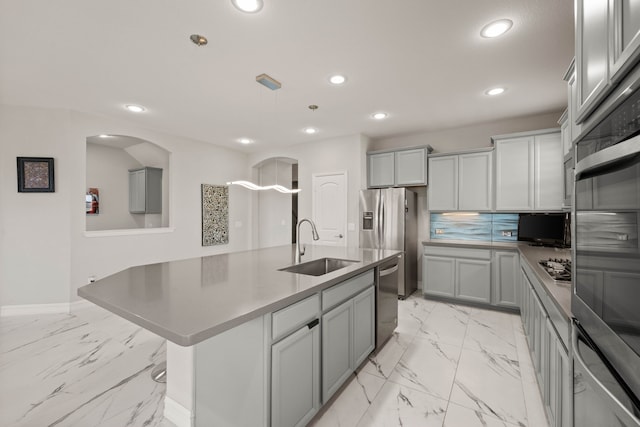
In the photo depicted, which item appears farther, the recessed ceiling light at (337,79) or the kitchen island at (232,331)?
the recessed ceiling light at (337,79)

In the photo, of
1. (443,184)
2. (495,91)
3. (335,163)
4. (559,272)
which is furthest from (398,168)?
(559,272)

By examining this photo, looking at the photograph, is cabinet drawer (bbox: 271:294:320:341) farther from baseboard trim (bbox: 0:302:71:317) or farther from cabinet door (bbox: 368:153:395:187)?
baseboard trim (bbox: 0:302:71:317)

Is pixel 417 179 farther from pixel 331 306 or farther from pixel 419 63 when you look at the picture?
pixel 331 306

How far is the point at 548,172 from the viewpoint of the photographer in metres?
3.40

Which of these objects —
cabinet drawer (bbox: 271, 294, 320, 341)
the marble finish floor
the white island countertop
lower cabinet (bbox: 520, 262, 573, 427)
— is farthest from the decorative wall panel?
lower cabinet (bbox: 520, 262, 573, 427)

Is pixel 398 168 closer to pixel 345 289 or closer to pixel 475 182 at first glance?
pixel 475 182

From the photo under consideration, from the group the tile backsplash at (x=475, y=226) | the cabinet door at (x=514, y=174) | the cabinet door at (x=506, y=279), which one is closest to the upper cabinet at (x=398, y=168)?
the tile backsplash at (x=475, y=226)

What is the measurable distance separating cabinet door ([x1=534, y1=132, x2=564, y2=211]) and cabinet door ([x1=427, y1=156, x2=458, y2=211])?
3.03 feet

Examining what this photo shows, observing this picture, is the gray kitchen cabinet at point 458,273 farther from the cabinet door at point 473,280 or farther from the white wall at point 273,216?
the white wall at point 273,216

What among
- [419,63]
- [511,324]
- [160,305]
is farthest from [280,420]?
[511,324]

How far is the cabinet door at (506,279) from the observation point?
343 cm

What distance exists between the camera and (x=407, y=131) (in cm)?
453

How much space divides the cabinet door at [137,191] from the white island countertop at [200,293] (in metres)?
4.00

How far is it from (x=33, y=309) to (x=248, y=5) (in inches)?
172
